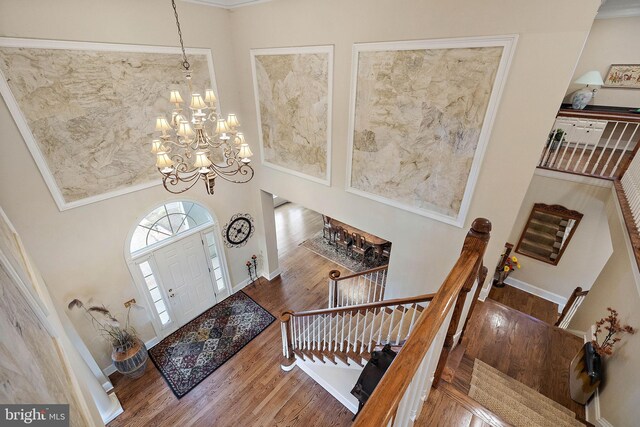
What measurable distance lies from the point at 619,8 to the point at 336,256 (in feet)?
23.7

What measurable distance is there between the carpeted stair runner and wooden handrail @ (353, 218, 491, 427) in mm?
1644

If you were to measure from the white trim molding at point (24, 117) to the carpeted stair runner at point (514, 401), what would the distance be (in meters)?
4.93

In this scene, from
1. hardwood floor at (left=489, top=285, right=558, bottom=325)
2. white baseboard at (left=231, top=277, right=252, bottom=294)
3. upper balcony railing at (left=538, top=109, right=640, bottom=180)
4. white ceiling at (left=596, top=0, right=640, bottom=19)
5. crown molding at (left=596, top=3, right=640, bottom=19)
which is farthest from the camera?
white baseboard at (left=231, top=277, right=252, bottom=294)

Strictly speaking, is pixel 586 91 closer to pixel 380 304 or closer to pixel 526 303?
pixel 526 303

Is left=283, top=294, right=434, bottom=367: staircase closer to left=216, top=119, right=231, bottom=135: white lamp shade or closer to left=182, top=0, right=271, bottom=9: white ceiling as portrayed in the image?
left=216, top=119, right=231, bottom=135: white lamp shade

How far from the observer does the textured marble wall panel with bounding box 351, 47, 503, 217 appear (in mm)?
2607

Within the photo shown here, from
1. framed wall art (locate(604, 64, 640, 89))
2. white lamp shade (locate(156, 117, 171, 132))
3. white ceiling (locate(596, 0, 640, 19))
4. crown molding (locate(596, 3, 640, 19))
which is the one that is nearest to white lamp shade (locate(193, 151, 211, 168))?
white lamp shade (locate(156, 117, 171, 132))

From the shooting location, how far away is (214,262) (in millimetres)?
5578

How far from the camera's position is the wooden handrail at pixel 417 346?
0.78 metres

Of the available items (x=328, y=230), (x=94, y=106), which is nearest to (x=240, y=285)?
(x=328, y=230)

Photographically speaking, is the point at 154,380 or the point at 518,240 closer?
the point at 154,380

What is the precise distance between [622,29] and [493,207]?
17.4ft

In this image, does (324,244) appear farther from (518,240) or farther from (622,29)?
(622,29)

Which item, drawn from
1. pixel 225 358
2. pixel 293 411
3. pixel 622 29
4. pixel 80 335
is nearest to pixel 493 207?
pixel 293 411
